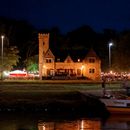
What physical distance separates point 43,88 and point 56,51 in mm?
47014

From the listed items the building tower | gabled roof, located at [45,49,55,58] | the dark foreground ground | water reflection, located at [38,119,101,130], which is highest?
the building tower

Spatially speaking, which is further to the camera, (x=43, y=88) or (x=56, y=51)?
(x=56, y=51)

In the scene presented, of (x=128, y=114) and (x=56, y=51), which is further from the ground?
(x=56, y=51)

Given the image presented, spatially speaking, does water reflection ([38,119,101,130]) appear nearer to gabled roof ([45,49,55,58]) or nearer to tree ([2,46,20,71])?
tree ([2,46,20,71])

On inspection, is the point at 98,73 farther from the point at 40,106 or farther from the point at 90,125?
the point at 90,125

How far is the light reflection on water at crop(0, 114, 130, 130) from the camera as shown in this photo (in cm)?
4547

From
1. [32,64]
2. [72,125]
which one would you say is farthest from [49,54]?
[72,125]

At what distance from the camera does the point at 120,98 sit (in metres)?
54.1

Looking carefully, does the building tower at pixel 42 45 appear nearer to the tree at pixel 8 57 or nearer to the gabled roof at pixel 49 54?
the gabled roof at pixel 49 54

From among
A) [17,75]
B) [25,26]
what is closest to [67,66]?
[17,75]

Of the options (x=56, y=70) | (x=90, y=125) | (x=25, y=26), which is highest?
(x=25, y=26)

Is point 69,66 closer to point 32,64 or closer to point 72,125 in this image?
point 32,64

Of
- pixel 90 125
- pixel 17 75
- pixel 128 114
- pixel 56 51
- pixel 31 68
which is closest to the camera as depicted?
pixel 90 125

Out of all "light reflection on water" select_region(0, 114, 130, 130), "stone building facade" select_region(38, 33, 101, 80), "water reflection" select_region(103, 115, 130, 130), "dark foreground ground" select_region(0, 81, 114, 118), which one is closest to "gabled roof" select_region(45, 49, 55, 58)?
"stone building facade" select_region(38, 33, 101, 80)
